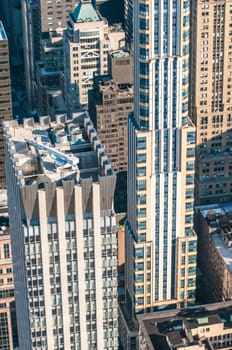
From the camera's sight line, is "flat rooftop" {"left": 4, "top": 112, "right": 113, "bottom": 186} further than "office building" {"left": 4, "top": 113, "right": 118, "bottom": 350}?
Yes

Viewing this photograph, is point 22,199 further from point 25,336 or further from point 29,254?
point 25,336

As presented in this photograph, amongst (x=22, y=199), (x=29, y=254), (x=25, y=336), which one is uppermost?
(x=22, y=199)

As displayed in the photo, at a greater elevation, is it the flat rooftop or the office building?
the flat rooftop

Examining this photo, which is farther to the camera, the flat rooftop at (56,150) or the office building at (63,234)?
the flat rooftop at (56,150)

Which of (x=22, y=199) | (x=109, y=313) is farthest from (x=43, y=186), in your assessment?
(x=109, y=313)
